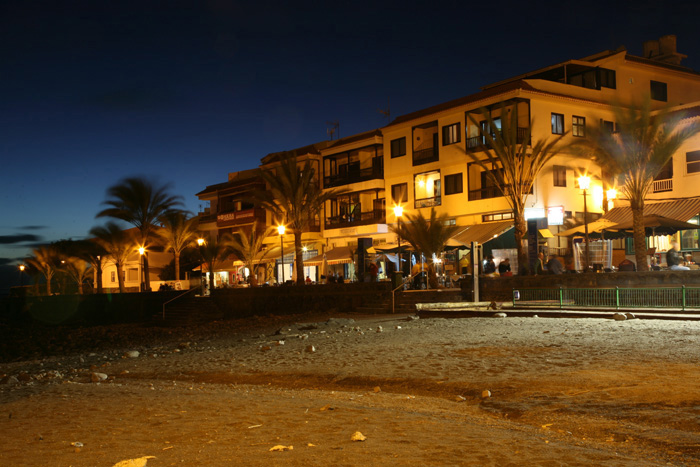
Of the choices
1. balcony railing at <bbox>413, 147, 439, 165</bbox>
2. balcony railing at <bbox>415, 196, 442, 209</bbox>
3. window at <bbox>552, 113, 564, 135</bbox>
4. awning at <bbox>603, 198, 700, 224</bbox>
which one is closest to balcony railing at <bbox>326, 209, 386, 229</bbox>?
balcony railing at <bbox>415, 196, 442, 209</bbox>

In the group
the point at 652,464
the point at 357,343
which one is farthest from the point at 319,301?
the point at 652,464

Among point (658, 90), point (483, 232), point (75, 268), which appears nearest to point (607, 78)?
point (658, 90)

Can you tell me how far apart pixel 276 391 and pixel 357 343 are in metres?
5.19

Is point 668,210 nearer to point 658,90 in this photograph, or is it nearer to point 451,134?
point 658,90

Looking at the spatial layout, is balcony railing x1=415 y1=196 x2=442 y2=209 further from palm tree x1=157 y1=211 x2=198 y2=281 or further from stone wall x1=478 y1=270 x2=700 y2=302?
palm tree x1=157 y1=211 x2=198 y2=281

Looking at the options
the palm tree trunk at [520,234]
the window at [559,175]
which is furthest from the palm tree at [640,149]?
the window at [559,175]

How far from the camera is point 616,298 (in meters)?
18.7

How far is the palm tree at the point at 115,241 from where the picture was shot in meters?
52.8

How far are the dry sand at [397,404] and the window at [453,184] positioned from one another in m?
23.2

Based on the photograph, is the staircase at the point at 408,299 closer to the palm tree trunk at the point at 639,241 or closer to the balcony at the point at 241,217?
the palm tree trunk at the point at 639,241

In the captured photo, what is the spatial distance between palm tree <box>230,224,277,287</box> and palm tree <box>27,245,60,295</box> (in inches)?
1161

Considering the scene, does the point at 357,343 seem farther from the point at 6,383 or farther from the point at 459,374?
the point at 6,383

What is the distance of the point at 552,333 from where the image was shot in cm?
1476

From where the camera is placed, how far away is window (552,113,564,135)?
3649cm
